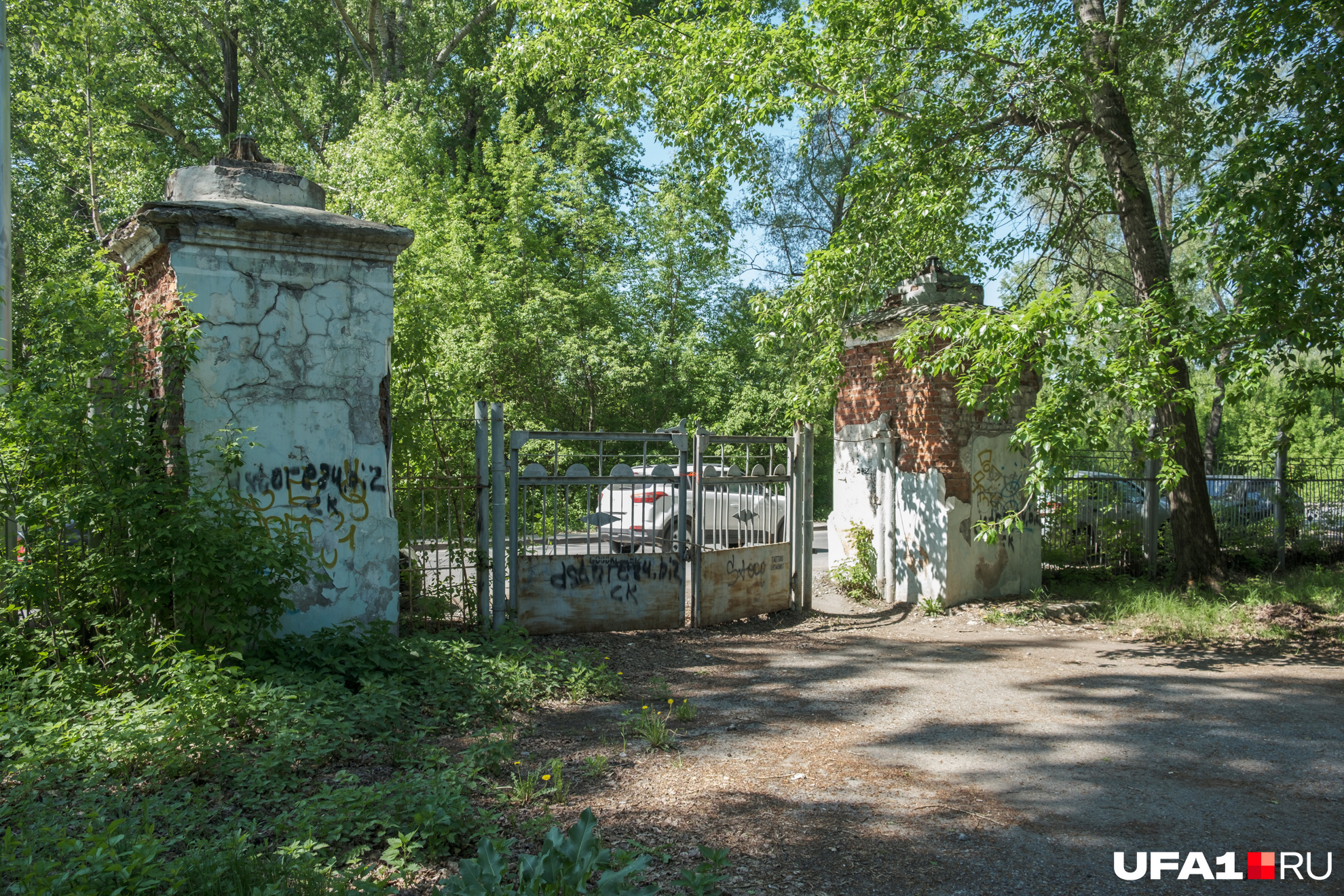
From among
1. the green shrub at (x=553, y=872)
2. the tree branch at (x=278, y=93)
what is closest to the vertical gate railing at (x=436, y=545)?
the green shrub at (x=553, y=872)

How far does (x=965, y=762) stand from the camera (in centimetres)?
470

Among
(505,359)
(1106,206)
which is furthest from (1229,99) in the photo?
(505,359)

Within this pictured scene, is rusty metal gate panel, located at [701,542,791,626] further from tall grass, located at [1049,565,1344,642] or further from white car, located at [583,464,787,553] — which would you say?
tall grass, located at [1049,565,1344,642]

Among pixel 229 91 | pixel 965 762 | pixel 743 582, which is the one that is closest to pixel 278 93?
pixel 229 91

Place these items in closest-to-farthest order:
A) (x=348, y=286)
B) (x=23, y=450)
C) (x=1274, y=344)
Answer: (x=23, y=450)
(x=348, y=286)
(x=1274, y=344)

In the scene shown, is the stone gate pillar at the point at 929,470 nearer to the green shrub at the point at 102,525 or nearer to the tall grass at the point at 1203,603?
the tall grass at the point at 1203,603

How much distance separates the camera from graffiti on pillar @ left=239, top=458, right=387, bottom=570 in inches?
231

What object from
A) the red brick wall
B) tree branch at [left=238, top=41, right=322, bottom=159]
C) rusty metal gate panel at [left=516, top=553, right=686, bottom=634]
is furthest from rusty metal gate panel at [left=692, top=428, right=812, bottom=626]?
tree branch at [left=238, top=41, right=322, bottom=159]

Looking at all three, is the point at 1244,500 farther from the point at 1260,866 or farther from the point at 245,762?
the point at 245,762

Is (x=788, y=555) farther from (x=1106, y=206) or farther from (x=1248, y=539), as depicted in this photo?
(x=1248, y=539)

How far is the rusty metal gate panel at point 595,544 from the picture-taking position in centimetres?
743

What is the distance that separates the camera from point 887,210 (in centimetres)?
963

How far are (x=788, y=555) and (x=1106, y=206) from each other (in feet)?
20.5

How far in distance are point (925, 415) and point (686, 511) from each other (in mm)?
3113
